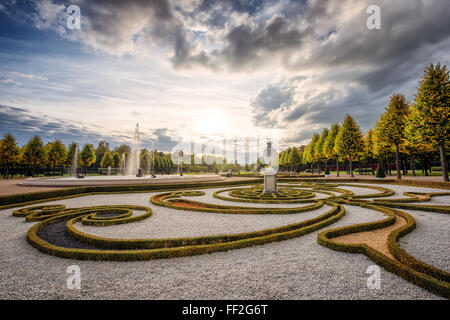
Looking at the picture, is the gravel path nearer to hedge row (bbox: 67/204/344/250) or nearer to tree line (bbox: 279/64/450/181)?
hedge row (bbox: 67/204/344/250)

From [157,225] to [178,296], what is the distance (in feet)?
15.8

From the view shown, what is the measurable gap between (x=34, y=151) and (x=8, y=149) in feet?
11.4

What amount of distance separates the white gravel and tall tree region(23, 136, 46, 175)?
43133 millimetres

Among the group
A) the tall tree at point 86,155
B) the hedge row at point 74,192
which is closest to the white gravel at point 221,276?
the hedge row at point 74,192

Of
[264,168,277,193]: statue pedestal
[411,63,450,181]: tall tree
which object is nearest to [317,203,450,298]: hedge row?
[264,168,277,193]: statue pedestal

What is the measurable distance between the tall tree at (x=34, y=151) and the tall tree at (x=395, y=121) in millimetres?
59002

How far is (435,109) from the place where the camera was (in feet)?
65.1

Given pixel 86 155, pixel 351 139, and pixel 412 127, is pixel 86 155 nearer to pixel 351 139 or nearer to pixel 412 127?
pixel 351 139

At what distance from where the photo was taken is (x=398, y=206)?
1059 cm

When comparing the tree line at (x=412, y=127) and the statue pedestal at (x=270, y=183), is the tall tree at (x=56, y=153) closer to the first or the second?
the statue pedestal at (x=270, y=183)

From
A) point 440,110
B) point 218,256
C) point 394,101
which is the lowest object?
point 218,256

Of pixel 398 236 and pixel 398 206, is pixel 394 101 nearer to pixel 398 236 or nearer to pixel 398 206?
pixel 398 206

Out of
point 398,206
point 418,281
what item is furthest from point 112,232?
point 398,206

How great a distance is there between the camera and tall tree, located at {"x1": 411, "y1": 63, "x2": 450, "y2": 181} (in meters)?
19.5
